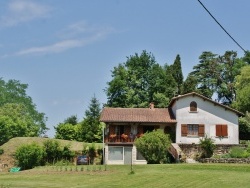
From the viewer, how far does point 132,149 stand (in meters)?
48.8

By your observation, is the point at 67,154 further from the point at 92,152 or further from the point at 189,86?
the point at 189,86

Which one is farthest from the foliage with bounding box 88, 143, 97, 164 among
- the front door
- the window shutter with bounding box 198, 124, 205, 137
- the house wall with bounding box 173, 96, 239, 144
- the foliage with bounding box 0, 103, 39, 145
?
the foliage with bounding box 0, 103, 39, 145

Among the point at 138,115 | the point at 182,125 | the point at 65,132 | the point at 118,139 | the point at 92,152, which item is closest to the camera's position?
the point at 118,139

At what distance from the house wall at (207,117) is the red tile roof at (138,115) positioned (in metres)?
1.38

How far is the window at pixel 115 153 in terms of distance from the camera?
1907 inches

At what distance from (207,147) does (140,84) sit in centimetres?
2268

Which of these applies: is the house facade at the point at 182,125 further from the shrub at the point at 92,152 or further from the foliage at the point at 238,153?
the foliage at the point at 238,153

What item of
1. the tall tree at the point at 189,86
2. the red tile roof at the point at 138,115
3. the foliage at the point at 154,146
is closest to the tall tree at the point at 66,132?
the red tile roof at the point at 138,115

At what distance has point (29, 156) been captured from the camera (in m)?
46.7

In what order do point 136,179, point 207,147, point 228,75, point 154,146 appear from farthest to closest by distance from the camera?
point 228,75 → point 207,147 → point 154,146 → point 136,179

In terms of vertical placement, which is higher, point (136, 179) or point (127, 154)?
point (127, 154)

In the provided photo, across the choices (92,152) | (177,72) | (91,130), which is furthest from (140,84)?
(92,152)

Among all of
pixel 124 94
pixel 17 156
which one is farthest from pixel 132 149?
pixel 124 94

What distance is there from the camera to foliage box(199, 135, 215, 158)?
47.4m
